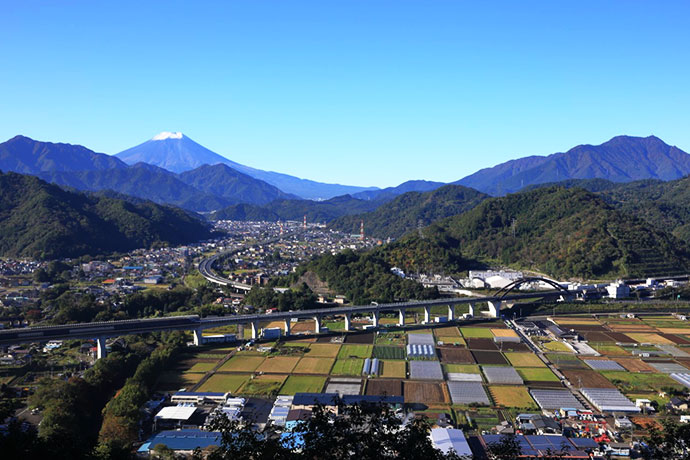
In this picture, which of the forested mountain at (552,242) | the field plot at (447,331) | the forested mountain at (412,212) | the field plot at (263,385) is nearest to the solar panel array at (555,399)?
the field plot at (447,331)

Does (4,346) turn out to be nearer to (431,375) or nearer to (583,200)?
(431,375)

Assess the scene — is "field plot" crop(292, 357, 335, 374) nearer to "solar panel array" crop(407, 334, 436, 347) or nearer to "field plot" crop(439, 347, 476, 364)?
"solar panel array" crop(407, 334, 436, 347)

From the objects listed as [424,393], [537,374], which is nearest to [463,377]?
[424,393]

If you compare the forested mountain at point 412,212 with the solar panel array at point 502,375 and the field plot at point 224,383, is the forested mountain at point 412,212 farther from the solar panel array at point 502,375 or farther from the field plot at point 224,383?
the field plot at point 224,383

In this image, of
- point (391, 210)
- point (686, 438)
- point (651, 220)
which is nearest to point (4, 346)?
point (686, 438)

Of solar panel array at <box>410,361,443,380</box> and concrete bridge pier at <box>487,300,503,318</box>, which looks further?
concrete bridge pier at <box>487,300,503,318</box>

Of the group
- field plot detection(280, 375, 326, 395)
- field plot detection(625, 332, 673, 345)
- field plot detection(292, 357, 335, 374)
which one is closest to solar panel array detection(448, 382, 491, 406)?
field plot detection(280, 375, 326, 395)
